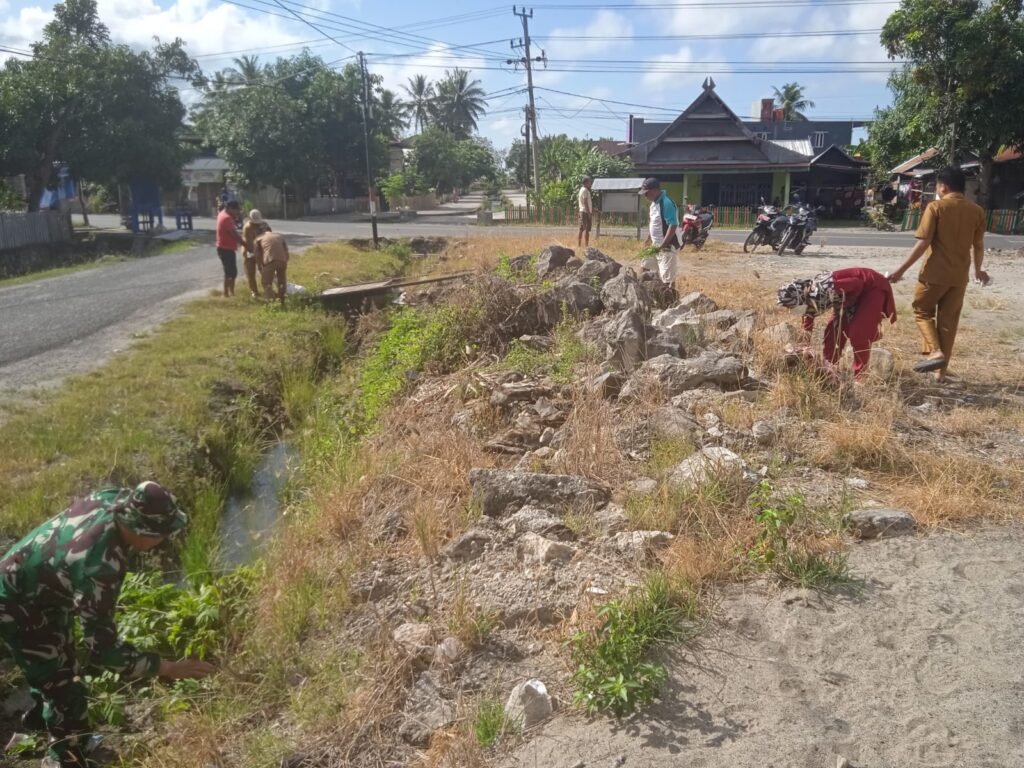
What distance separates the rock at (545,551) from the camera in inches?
165

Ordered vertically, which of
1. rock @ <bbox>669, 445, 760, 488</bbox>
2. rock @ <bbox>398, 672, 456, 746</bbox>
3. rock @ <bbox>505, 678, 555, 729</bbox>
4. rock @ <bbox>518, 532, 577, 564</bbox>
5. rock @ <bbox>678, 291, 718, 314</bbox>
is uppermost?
rock @ <bbox>678, 291, 718, 314</bbox>

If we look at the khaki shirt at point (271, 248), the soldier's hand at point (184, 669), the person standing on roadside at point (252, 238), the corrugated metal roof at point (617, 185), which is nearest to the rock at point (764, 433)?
the soldier's hand at point (184, 669)

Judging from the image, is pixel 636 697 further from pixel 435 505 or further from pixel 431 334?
pixel 431 334

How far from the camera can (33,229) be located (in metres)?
23.6

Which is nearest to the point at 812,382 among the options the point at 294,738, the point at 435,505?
the point at 435,505

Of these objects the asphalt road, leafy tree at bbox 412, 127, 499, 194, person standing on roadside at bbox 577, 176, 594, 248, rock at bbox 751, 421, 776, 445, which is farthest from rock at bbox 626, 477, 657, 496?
leafy tree at bbox 412, 127, 499, 194

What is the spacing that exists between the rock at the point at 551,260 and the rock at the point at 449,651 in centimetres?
781

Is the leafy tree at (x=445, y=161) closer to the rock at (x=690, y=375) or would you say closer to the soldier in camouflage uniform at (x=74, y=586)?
the rock at (x=690, y=375)

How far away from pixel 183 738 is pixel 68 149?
2516cm

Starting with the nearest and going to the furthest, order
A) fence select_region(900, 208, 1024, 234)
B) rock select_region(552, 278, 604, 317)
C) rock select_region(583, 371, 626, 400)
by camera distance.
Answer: rock select_region(583, 371, 626, 400) → rock select_region(552, 278, 604, 317) → fence select_region(900, 208, 1024, 234)

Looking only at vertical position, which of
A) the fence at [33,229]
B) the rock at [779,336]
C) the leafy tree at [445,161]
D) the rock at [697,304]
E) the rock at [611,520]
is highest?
the leafy tree at [445,161]

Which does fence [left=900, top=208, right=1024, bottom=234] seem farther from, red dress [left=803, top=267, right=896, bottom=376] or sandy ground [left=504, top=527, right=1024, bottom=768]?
sandy ground [left=504, top=527, right=1024, bottom=768]

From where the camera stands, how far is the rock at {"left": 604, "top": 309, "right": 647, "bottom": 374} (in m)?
7.32

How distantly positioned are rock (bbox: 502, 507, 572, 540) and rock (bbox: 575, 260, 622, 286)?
19.0ft
